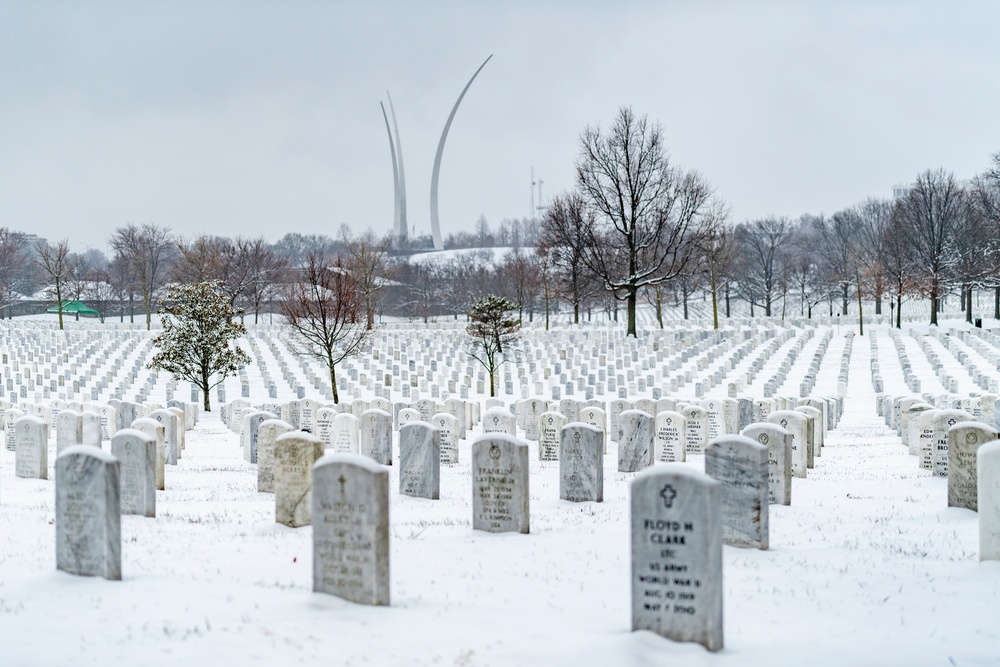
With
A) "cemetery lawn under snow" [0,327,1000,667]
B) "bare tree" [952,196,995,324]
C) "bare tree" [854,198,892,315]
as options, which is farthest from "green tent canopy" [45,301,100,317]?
"cemetery lawn under snow" [0,327,1000,667]

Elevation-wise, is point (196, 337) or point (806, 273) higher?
point (806, 273)

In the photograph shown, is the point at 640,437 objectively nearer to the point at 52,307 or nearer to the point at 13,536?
the point at 13,536

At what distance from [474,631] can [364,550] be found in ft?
3.24

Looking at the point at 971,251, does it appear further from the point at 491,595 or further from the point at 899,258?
the point at 491,595

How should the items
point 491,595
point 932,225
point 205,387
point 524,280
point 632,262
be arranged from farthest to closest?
point 524,280
point 932,225
point 632,262
point 205,387
point 491,595

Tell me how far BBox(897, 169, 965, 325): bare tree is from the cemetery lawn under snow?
150ft

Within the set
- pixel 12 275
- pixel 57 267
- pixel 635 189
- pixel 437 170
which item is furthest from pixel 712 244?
pixel 437 170

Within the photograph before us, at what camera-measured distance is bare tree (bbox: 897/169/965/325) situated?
52625mm

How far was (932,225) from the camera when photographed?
5559 cm

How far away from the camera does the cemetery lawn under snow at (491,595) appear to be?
18.1ft

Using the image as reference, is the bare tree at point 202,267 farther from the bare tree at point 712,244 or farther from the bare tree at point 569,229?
the bare tree at point 712,244

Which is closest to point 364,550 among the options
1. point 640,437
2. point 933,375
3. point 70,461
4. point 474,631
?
point 474,631

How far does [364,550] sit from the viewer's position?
6.30m

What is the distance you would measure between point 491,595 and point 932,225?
183 feet
